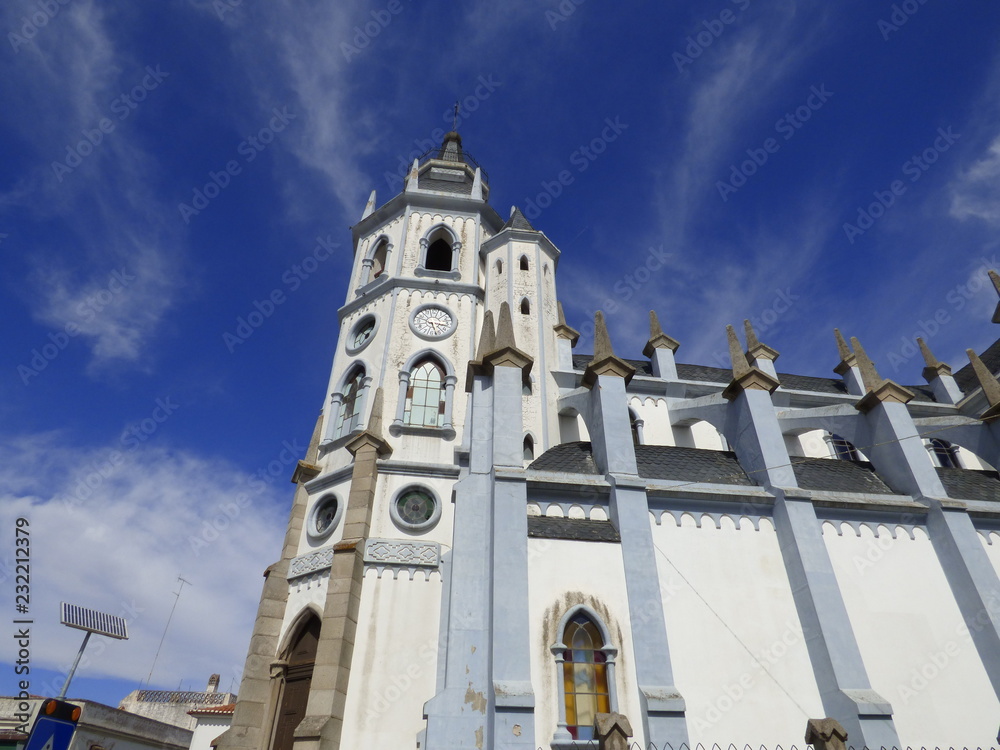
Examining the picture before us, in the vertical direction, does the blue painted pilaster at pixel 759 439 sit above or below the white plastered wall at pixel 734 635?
above

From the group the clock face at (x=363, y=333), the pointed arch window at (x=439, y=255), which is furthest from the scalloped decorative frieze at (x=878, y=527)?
the pointed arch window at (x=439, y=255)

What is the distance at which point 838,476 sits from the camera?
1352 cm

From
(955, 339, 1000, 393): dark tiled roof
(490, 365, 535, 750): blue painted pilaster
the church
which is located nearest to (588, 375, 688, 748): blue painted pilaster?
the church

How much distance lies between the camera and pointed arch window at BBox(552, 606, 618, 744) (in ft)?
29.5

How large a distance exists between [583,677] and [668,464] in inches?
201

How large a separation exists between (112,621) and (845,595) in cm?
1560

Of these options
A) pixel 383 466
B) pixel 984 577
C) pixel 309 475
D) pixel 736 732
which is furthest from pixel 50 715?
pixel 984 577

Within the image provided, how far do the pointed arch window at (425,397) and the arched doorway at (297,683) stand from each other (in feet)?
20.1

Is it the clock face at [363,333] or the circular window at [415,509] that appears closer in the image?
the circular window at [415,509]

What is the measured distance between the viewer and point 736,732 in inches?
367

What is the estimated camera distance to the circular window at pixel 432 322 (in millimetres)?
20047

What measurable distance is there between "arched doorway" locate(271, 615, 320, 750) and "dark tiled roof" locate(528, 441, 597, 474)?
7167 mm

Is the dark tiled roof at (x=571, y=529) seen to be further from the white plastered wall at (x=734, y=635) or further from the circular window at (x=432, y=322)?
the circular window at (x=432, y=322)

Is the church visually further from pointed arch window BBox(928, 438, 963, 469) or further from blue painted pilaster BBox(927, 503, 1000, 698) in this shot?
pointed arch window BBox(928, 438, 963, 469)
